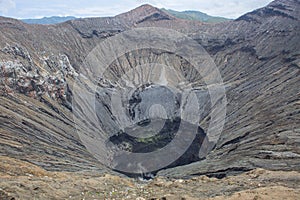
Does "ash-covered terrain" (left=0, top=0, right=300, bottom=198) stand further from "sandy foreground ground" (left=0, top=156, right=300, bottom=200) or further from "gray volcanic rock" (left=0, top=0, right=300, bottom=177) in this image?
"sandy foreground ground" (left=0, top=156, right=300, bottom=200)

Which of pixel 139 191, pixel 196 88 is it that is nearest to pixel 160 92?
pixel 196 88

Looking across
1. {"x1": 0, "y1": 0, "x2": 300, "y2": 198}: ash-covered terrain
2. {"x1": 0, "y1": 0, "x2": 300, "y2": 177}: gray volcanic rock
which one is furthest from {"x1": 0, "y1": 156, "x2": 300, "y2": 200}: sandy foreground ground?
{"x1": 0, "y1": 0, "x2": 300, "y2": 198}: ash-covered terrain

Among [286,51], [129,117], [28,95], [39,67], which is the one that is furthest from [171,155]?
[286,51]

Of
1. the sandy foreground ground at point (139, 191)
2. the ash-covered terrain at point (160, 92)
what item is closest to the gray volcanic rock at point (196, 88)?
the ash-covered terrain at point (160, 92)

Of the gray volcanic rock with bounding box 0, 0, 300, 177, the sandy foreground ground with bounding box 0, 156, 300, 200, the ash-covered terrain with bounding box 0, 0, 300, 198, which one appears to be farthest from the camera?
the ash-covered terrain with bounding box 0, 0, 300, 198

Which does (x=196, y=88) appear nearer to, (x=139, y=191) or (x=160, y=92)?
(x=160, y=92)

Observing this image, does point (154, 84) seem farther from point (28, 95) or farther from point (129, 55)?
point (28, 95)

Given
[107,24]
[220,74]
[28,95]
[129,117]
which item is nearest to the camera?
[28,95]

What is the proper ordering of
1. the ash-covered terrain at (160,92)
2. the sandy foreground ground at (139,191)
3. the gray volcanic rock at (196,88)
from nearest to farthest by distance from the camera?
the sandy foreground ground at (139,191) < the gray volcanic rock at (196,88) < the ash-covered terrain at (160,92)

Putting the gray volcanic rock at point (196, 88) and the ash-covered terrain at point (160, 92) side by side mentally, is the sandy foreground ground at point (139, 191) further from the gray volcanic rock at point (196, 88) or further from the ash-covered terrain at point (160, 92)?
the ash-covered terrain at point (160, 92)
